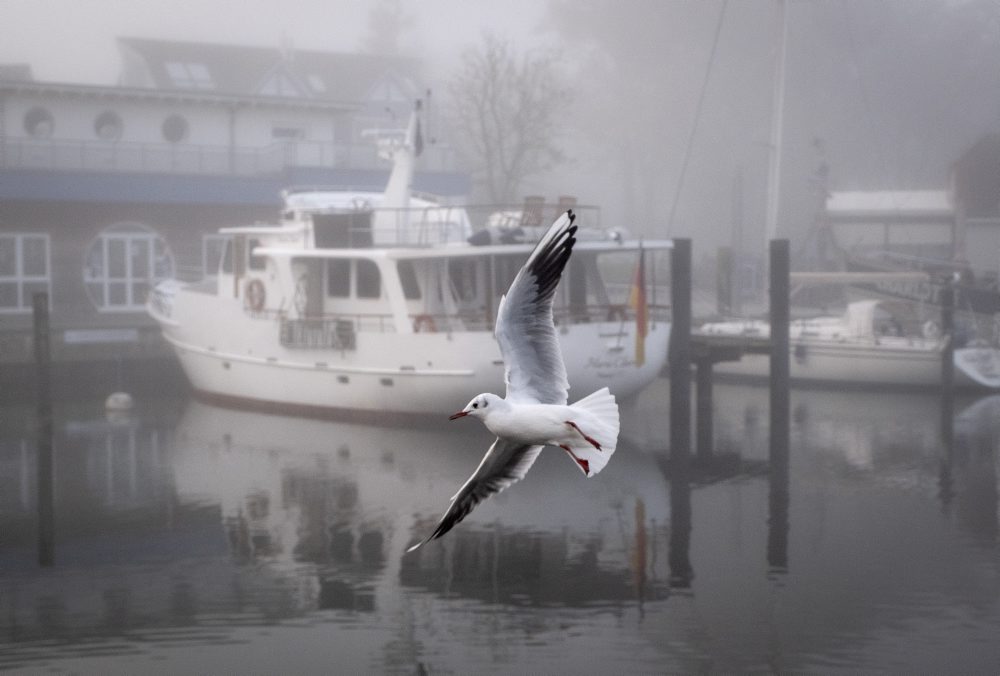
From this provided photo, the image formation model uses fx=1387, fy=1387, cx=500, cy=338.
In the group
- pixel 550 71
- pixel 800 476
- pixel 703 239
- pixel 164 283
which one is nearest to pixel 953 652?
pixel 800 476

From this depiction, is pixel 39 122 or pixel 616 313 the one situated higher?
pixel 39 122

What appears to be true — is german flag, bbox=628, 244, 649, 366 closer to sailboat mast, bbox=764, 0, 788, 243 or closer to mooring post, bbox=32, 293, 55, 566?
sailboat mast, bbox=764, 0, 788, 243

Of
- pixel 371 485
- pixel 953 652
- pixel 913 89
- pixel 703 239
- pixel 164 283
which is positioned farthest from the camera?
pixel 703 239

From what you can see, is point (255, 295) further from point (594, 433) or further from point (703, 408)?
point (594, 433)

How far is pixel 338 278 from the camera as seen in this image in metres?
26.1

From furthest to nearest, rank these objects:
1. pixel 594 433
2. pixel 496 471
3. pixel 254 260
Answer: pixel 254 260 < pixel 496 471 < pixel 594 433

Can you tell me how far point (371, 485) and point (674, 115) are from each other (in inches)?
1429

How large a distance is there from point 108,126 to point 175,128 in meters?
1.81

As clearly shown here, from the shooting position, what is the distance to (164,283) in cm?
3133

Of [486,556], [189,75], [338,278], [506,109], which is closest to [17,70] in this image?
[189,75]

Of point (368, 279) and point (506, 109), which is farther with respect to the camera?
point (506, 109)

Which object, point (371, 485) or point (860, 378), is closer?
point (371, 485)

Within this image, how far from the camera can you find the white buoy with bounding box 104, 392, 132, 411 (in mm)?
28719

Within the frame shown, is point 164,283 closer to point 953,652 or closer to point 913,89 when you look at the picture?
point 953,652
